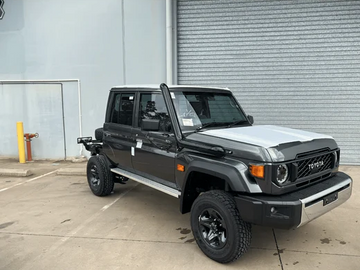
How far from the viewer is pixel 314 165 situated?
3355 mm

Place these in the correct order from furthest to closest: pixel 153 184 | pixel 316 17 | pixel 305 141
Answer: pixel 316 17
pixel 153 184
pixel 305 141

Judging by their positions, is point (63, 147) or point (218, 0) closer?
point (218, 0)

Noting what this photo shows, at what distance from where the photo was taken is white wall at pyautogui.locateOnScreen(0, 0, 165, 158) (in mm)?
8383

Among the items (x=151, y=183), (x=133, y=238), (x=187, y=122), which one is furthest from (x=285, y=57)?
(x=133, y=238)

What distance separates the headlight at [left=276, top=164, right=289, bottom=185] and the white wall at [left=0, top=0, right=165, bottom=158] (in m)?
5.89

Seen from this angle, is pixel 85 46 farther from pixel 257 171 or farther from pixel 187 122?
pixel 257 171

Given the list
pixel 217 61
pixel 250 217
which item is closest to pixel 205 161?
pixel 250 217

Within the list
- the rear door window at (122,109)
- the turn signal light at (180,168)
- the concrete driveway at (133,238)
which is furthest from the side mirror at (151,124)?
the concrete driveway at (133,238)

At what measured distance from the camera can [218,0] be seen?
8008 millimetres

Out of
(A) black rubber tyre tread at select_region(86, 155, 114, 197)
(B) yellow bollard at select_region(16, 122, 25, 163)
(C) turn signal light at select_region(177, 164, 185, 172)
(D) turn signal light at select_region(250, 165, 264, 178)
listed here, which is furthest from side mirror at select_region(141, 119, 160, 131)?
(B) yellow bollard at select_region(16, 122, 25, 163)

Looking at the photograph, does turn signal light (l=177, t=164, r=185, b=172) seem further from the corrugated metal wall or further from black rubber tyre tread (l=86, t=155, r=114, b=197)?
the corrugated metal wall

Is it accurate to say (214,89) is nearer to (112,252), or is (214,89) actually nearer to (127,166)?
(127,166)

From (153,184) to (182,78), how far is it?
15.7 ft

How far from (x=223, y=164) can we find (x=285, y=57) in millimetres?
5710
